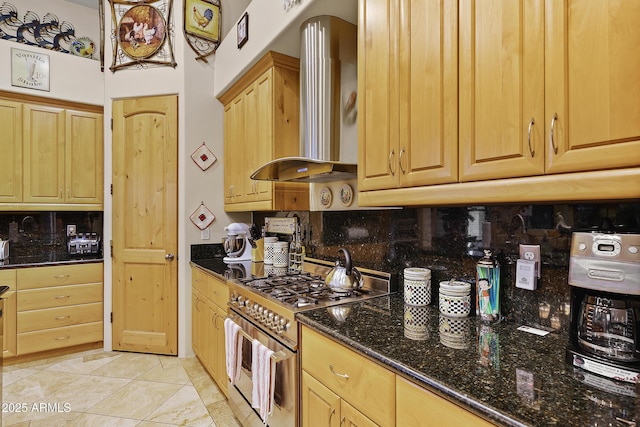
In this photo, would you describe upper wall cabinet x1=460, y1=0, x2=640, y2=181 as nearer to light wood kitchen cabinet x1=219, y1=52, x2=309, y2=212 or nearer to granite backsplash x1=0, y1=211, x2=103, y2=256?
light wood kitchen cabinet x1=219, y1=52, x2=309, y2=212

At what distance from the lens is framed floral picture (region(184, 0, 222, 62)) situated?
3070 mm

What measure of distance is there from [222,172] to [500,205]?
8.46 ft

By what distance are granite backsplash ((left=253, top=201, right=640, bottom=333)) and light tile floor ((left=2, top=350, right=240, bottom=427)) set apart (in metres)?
1.48

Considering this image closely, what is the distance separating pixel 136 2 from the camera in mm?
3168

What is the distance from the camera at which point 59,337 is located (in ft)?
10.4

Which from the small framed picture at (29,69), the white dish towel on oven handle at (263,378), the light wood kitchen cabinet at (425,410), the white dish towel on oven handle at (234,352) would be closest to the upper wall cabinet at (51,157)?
the small framed picture at (29,69)

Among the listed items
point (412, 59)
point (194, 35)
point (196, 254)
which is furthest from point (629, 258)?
point (194, 35)

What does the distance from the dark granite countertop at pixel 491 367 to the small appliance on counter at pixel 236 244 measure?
173 cm

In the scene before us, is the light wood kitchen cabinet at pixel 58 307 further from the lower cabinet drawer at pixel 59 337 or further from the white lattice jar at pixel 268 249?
the white lattice jar at pixel 268 249

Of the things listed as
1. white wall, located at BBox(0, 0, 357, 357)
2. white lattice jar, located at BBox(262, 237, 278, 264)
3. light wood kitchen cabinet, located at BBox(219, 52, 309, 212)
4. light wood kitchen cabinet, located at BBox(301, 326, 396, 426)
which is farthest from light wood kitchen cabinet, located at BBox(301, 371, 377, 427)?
white wall, located at BBox(0, 0, 357, 357)

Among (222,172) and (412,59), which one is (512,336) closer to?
(412,59)

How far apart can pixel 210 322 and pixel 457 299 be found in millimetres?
1895

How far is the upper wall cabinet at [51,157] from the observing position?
3.21 m

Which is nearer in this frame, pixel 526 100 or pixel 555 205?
pixel 526 100
